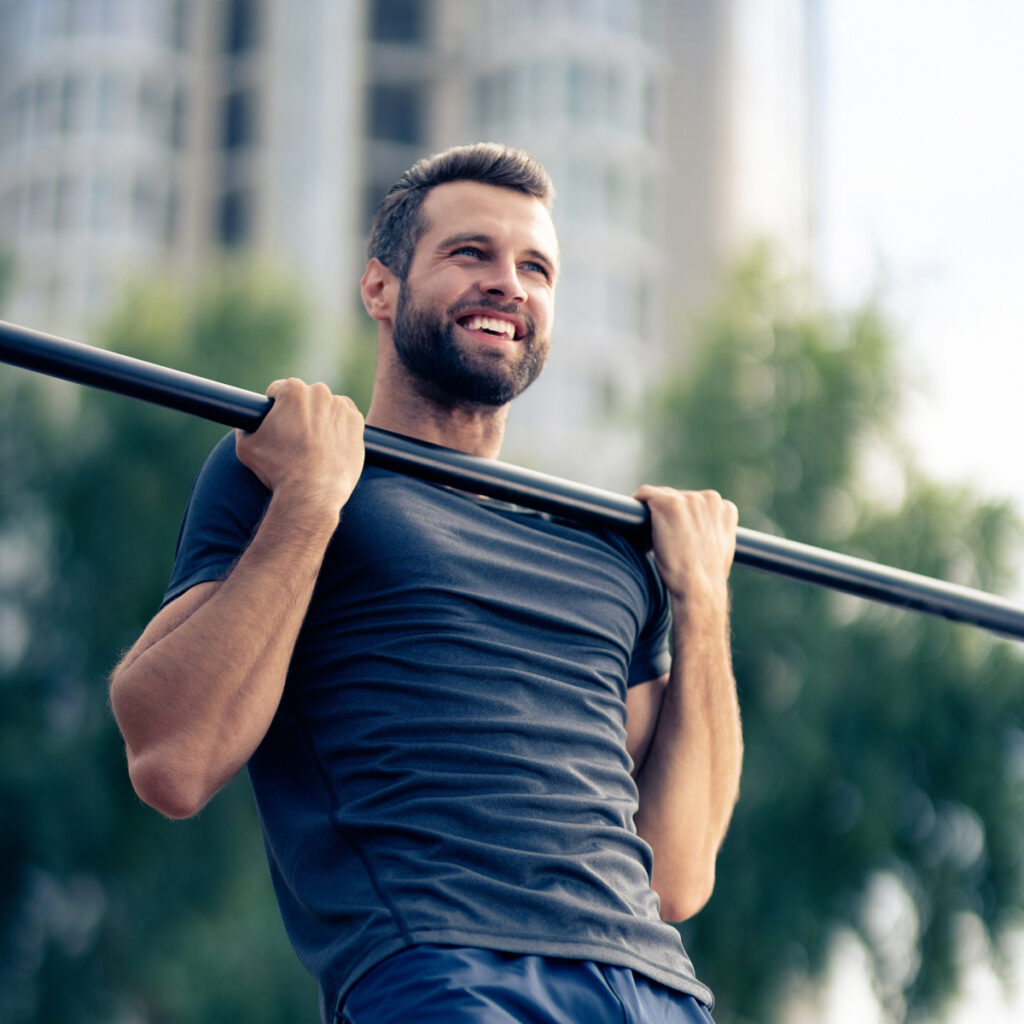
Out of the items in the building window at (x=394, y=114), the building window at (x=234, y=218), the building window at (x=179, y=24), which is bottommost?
the building window at (x=234, y=218)

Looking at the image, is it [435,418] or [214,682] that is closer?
[214,682]

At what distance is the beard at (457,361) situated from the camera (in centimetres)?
206

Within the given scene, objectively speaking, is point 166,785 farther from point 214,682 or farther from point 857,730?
point 857,730

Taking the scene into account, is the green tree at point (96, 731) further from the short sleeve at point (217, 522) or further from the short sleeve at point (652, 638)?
the short sleeve at point (217, 522)

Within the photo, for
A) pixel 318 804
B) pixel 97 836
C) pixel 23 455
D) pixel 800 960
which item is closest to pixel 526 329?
pixel 318 804

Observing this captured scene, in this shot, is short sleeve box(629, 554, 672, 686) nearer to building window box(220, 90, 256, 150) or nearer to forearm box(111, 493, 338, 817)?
forearm box(111, 493, 338, 817)

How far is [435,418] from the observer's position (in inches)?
84.0

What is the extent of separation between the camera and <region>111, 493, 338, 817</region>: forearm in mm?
1635

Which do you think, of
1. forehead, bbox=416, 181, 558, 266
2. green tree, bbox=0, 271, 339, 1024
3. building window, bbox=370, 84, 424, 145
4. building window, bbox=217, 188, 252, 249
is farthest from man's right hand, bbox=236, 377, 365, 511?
building window, bbox=370, 84, 424, 145

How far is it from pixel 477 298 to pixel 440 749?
677 mm

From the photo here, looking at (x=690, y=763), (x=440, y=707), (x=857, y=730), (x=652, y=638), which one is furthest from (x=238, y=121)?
(x=440, y=707)

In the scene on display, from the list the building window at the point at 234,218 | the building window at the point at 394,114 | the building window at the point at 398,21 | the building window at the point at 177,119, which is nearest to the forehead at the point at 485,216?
the building window at the point at 234,218

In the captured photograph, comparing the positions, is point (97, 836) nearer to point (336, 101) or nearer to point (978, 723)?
point (978, 723)

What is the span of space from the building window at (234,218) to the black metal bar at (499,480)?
79.9 feet
